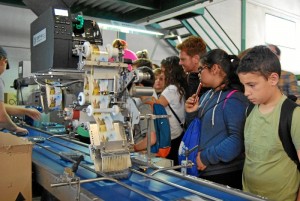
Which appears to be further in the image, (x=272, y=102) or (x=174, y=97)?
(x=174, y=97)

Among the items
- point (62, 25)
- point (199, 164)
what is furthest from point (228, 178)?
point (62, 25)

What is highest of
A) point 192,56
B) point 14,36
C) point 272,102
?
point 14,36

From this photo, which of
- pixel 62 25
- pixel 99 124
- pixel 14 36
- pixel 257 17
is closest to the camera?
pixel 99 124

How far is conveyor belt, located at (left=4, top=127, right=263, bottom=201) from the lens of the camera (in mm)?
1166

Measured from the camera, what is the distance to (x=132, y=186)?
4.30 feet

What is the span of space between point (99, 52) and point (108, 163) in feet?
1.66

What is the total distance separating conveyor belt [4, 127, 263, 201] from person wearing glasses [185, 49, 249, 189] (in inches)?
10.8

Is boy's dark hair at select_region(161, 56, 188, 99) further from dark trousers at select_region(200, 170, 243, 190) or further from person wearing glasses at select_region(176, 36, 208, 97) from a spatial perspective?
dark trousers at select_region(200, 170, 243, 190)

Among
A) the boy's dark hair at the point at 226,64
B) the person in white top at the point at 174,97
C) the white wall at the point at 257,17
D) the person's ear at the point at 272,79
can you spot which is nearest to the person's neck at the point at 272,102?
the person's ear at the point at 272,79

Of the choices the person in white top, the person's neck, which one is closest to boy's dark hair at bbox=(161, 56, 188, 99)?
the person in white top

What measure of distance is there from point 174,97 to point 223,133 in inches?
25.9

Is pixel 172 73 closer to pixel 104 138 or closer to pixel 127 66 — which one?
pixel 127 66

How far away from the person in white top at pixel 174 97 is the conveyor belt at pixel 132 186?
2.37ft

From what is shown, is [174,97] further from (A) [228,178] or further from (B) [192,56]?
(A) [228,178]
